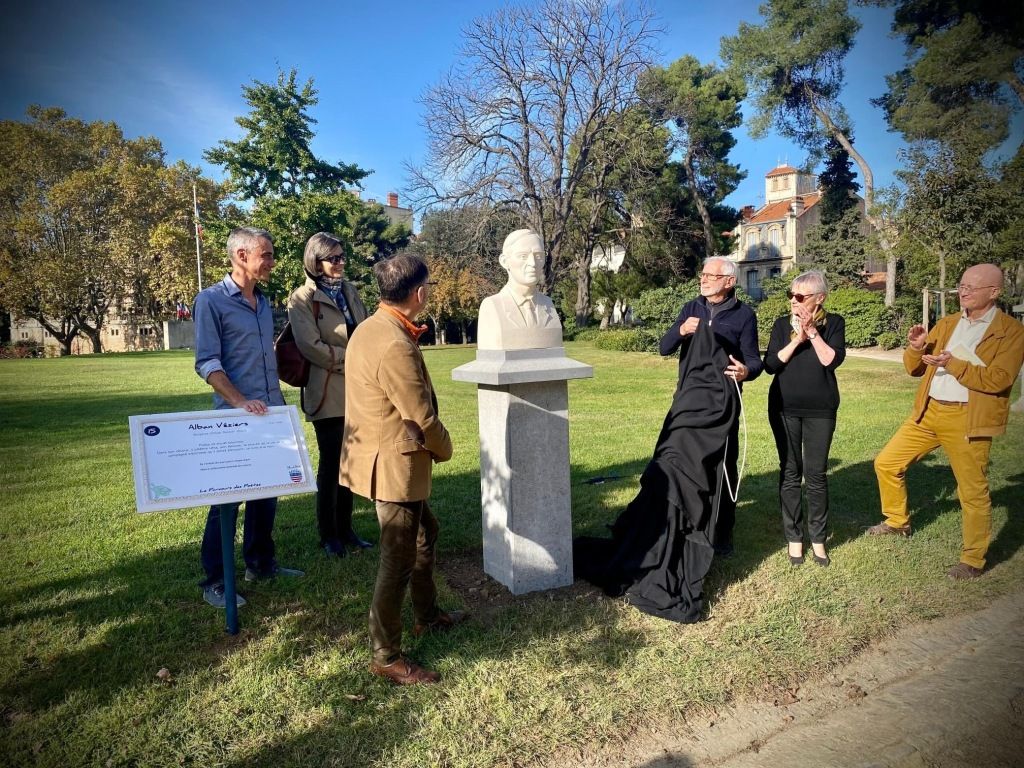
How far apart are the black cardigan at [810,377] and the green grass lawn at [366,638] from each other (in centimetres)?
112

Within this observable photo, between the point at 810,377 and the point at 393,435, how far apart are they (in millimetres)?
3045

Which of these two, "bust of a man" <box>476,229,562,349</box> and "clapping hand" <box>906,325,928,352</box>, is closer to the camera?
"bust of a man" <box>476,229,562,349</box>

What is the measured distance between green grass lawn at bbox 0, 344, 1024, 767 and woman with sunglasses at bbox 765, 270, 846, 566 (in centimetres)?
33

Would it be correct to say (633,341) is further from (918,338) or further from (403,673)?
(403,673)

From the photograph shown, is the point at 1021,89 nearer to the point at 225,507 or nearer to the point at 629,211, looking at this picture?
the point at 225,507

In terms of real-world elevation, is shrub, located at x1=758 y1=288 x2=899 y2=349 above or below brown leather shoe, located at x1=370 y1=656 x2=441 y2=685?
above

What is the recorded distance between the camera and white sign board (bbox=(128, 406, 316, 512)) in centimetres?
294

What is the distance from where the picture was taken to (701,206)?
33250 millimetres

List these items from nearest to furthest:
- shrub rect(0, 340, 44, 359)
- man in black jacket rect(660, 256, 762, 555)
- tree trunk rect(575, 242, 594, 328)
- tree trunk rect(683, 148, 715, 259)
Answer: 1. man in black jacket rect(660, 256, 762, 555)
2. tree trunk rect(575, 242, 594, 328)
3. tree trunk rect(683, 148, 715, 259)
4. shrub rect(0, 340, 44, 359)

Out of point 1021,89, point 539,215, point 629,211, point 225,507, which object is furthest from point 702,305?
point 629,211

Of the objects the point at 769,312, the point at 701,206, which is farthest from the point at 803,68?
the point at 701,206

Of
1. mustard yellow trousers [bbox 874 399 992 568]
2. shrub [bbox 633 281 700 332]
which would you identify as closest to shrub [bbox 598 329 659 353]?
shrub [bbox 633 281 700 332]

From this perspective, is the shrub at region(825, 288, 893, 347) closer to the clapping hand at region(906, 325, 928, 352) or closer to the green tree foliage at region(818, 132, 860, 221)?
the green tree foliage at region(818, 132, 860, 221)

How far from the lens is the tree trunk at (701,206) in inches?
1303
